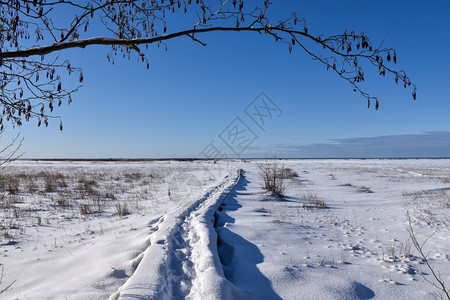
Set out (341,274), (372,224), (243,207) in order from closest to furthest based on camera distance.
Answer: (341,274) → (372,224) → (243,207)

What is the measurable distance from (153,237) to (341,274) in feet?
7.94

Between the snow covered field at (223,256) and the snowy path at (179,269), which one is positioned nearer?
the snowy path at (179,269)

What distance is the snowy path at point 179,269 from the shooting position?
2277mm

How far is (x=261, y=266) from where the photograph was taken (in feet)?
10.3

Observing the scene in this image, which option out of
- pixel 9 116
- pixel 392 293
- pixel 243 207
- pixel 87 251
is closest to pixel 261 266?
pixel 392 293

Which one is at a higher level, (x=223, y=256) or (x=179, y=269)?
(x=179, y=269)

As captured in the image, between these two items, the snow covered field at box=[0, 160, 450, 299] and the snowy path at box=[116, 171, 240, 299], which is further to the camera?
the snow covered field at box=[0, 160, 450, 299]

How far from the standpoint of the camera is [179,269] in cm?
289

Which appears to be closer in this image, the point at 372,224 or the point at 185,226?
the point at 185,226

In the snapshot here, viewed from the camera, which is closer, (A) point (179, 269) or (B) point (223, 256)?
(A) point (179, 269)

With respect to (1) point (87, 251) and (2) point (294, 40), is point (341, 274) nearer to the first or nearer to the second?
(2) point (294, 40)

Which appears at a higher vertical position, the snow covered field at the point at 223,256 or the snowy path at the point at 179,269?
the snowy path at the point at 179,269

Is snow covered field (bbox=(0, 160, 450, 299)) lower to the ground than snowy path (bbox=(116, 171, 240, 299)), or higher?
lower

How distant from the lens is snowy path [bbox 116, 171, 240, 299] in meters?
2.28
